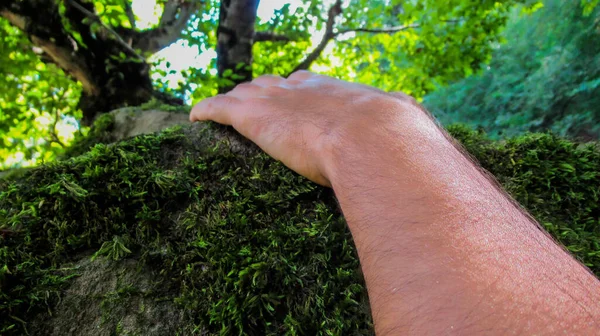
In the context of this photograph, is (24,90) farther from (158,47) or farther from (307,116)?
(307,116)

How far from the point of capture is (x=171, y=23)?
607 cm

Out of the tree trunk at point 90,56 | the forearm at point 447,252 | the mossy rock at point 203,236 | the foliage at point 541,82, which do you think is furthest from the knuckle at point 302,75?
the foliage at point 541,82

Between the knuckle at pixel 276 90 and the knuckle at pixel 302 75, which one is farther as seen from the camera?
the knuckle at pixel 302 75

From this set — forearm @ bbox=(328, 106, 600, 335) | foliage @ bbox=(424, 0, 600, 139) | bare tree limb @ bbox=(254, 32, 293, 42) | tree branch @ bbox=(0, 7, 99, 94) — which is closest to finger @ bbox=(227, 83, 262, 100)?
forearm @ bbox=(328, 106, 600, 335)

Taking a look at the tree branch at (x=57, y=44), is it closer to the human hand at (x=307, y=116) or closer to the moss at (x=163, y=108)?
the moss at (x=163, y=108)

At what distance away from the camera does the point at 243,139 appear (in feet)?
5.39

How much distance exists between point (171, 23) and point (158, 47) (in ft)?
1.91

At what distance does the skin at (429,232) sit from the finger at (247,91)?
15.3 inches

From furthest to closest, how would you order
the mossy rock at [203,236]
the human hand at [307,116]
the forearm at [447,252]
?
the human hand at [307,116], the mossy rock at [203,236], the forearm at [447,252]

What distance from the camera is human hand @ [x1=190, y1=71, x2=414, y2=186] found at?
1.30 metres

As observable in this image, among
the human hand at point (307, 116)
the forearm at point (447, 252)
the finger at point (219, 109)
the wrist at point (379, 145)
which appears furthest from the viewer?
the finger at point (219, 109)

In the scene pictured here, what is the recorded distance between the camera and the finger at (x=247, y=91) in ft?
5.92

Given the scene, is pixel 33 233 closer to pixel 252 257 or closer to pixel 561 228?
pixel 252 257

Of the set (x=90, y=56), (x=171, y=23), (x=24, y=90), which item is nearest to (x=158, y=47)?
(x=171, y=23)
